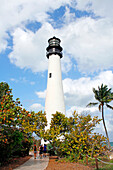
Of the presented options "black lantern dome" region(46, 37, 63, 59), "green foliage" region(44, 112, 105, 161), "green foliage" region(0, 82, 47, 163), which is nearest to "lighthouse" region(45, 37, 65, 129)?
"black lantern dome" region(46, 37, 63, 59)

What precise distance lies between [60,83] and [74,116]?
9.05 m

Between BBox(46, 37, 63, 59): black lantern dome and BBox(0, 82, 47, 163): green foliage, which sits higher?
BBox(46, 37, 63, 59): black lantern dome

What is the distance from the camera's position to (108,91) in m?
25.2

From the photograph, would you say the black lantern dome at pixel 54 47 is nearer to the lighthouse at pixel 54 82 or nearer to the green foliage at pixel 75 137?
the lighthouse at pixel 54 82

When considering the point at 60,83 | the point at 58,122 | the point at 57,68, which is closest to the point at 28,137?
the point at 58,122

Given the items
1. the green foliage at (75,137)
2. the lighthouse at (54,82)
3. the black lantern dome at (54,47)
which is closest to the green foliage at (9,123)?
the green foliage at (75,137)

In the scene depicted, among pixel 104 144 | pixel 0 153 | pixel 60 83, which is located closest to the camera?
pixel 0 153

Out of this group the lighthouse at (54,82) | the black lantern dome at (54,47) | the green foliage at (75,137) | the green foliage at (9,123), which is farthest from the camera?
the black lantern dome at (54,47)

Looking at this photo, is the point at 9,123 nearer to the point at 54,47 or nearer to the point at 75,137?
the point at 75,137

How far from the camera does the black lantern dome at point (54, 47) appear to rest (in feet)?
79.7

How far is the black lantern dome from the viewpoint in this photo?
24.3m

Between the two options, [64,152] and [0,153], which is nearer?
[0,153]

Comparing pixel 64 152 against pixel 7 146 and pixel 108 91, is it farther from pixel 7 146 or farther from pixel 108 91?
pixel 108 91

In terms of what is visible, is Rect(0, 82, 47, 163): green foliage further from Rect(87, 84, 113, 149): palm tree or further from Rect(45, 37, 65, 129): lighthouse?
Rect(87, 84, 113, 149): palm tree
